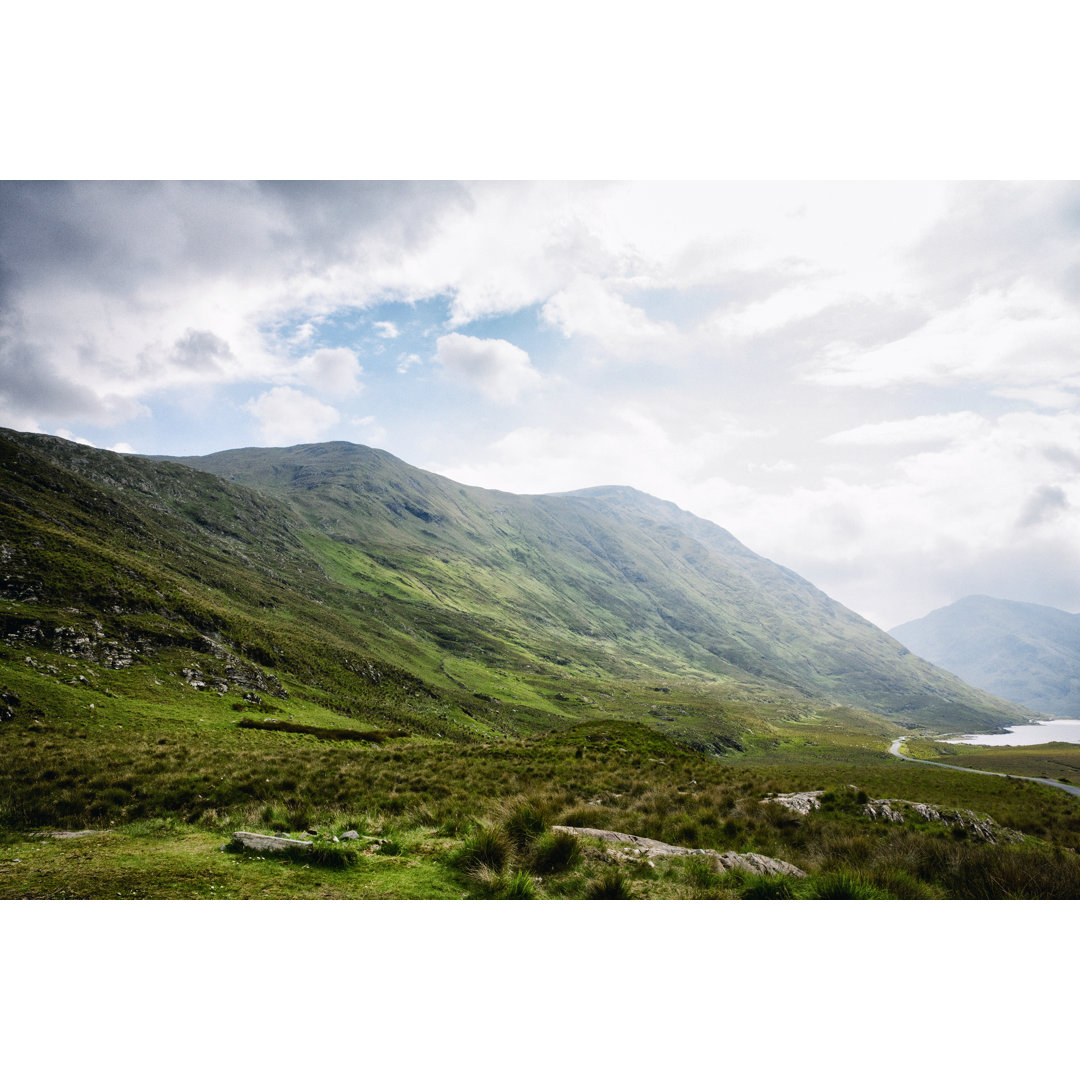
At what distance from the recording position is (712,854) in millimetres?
7531

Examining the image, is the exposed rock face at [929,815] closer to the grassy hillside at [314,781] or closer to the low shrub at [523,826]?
the grassy hillside at [314,781]

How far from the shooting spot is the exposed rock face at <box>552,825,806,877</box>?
7.12 meters

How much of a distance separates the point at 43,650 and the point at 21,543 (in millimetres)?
17477

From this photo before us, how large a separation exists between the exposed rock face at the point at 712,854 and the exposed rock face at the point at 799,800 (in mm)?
5319

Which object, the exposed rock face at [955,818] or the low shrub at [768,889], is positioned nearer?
the low shrub at [768,889]

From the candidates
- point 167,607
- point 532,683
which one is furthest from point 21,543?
point 532,683

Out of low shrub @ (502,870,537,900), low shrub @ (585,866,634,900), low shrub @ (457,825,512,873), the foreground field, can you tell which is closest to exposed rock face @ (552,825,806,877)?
the foreground field

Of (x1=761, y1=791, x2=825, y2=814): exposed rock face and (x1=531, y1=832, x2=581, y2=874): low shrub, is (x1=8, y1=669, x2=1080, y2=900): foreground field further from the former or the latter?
(x1=761, y1=791, x2=825, y2=814): exposed rock face

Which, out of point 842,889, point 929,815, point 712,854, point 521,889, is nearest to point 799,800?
point 929,815

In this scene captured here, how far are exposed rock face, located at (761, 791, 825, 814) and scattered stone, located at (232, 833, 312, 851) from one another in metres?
11.4

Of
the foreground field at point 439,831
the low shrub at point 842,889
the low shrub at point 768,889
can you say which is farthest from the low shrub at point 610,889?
the low shrub at point 842,889

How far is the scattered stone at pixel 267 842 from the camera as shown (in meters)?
7.24

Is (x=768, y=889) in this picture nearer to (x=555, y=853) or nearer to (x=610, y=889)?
(x=610, y=889)

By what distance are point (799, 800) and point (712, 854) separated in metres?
7.93
